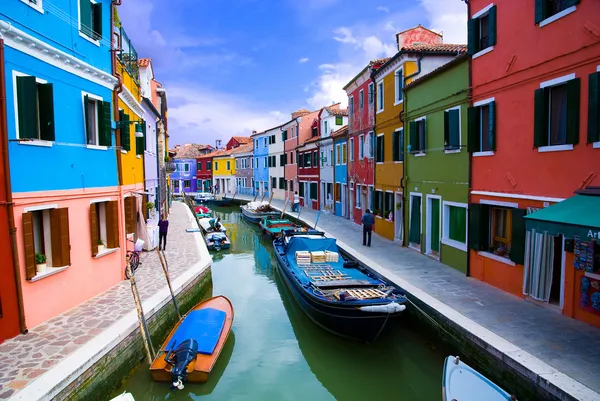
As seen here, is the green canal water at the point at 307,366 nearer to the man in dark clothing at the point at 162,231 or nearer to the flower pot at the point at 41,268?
the flower pot at the point at 41,268

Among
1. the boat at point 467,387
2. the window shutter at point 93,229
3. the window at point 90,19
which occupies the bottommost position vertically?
the boat at point 467,387

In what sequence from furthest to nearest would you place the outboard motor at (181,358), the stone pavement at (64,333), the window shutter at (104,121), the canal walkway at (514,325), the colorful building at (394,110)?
the colorful building at (394,110) → the window shutter at (104,121) → the outboard motor at (181,358) → the stone pavement at (64,333) → the canal walkway at (514,325)

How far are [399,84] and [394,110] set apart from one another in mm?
1138

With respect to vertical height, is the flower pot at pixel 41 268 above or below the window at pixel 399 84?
below

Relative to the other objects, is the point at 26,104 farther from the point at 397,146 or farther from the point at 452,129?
the point at 397,146

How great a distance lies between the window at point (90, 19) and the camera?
9891mm

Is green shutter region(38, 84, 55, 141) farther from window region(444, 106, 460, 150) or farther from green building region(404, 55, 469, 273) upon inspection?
window region(444, 106, 460, 150)

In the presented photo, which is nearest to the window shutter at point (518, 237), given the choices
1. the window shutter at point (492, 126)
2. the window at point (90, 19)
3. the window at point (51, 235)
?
the window shutter at point (492, 126)

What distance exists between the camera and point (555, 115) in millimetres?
9016

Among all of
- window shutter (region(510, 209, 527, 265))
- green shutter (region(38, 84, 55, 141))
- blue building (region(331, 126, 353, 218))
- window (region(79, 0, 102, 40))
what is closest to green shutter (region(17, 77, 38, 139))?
green shutter (region(38, 84, 55, 141))

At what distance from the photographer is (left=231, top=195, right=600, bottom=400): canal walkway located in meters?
6.25

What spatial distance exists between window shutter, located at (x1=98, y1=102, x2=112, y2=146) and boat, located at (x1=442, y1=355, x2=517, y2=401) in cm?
944

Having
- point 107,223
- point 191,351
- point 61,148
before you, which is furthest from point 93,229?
point 191,351

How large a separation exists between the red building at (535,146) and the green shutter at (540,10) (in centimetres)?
2
